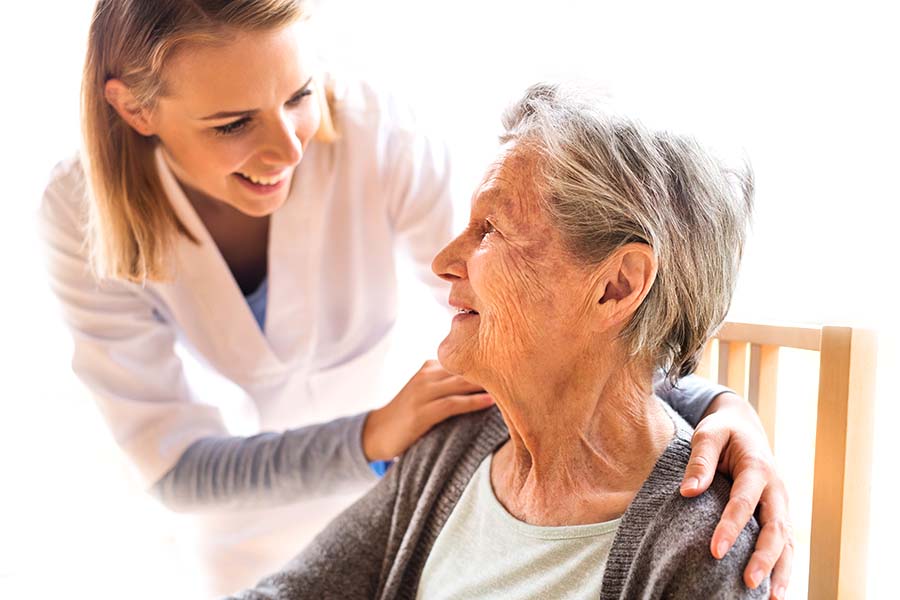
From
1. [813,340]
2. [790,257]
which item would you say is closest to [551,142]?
[813,340]

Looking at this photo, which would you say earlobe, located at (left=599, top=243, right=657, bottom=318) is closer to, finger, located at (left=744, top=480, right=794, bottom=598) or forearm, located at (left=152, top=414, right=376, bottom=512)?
finger, located at (left=744, top=480, right=794, bottom=598)

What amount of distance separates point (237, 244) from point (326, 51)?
1.37 feet

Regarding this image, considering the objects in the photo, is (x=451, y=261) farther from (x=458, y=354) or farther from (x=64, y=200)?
(x=64, y=200)

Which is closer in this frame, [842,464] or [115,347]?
[842,464]

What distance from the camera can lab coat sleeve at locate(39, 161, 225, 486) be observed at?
1.66m

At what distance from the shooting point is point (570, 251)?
1.18 meters

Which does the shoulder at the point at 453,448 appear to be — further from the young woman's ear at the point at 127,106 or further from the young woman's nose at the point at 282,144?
the young woman's ear at the point at 127,106

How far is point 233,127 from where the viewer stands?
146 centimetres

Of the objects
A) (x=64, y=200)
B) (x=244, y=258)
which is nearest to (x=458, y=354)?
(x=244, y=258)

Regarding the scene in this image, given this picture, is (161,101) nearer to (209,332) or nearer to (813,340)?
(209,332)

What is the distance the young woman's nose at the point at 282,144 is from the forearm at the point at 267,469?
460 mm

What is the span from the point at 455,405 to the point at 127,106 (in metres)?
0.72

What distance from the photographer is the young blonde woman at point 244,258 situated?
140 cm

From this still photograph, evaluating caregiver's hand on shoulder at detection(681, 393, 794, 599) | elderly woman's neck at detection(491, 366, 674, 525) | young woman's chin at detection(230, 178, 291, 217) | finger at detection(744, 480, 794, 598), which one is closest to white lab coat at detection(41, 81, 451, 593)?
young woman's chin at detection(230, 178, 291, 217)
